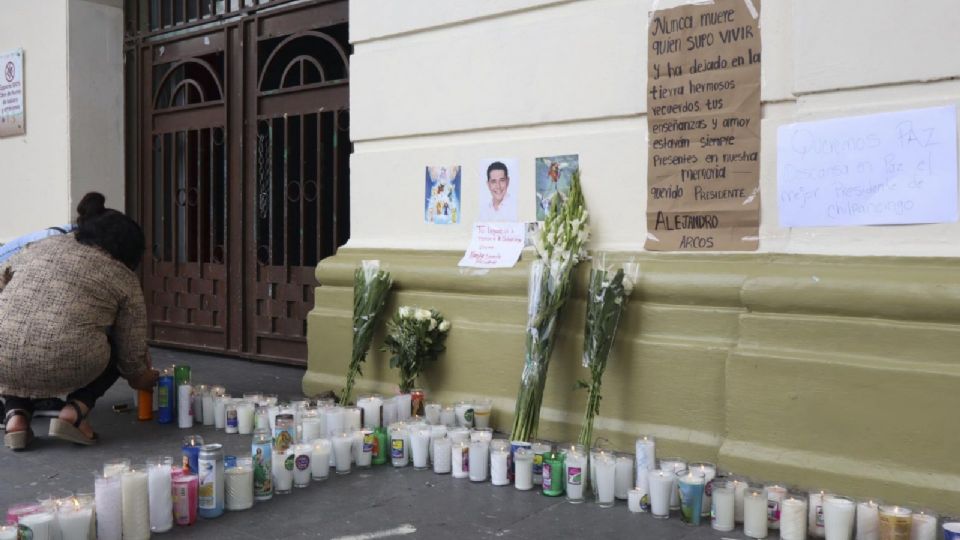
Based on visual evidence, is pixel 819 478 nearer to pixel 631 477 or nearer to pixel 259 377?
pixel 631 477

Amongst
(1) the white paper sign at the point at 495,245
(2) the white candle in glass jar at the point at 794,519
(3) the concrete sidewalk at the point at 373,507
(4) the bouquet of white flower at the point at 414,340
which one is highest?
(1) the white paper sign at the point at 495,245

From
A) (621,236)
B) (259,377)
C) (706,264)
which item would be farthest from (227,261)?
(706,264)

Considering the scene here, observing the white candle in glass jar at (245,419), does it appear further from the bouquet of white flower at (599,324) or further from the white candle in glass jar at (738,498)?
the white candle in glass jar at (738,498)

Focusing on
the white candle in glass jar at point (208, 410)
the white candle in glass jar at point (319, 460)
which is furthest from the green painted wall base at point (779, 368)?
the white candle in glass jar at point (208, 410)

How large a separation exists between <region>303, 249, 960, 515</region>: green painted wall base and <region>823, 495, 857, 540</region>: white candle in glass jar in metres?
0.42

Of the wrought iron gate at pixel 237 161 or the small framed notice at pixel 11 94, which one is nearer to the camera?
the wrought iron gate at pixel 237 161

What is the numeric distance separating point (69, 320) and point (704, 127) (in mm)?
3340

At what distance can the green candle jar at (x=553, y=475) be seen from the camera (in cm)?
381

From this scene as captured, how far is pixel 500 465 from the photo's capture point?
400cm

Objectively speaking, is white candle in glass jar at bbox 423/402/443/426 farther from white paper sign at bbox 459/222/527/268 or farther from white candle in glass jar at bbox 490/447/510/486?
white paper sign at bbox 459/222/527/268

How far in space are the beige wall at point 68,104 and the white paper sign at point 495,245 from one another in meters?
4.99

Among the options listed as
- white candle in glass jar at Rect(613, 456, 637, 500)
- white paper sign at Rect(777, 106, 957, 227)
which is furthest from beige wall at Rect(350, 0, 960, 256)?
white candle in glass jar at Rect(613, 456, 637, 500)

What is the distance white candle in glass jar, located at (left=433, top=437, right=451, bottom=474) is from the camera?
4195 mm

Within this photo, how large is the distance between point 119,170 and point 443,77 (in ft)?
15.6
